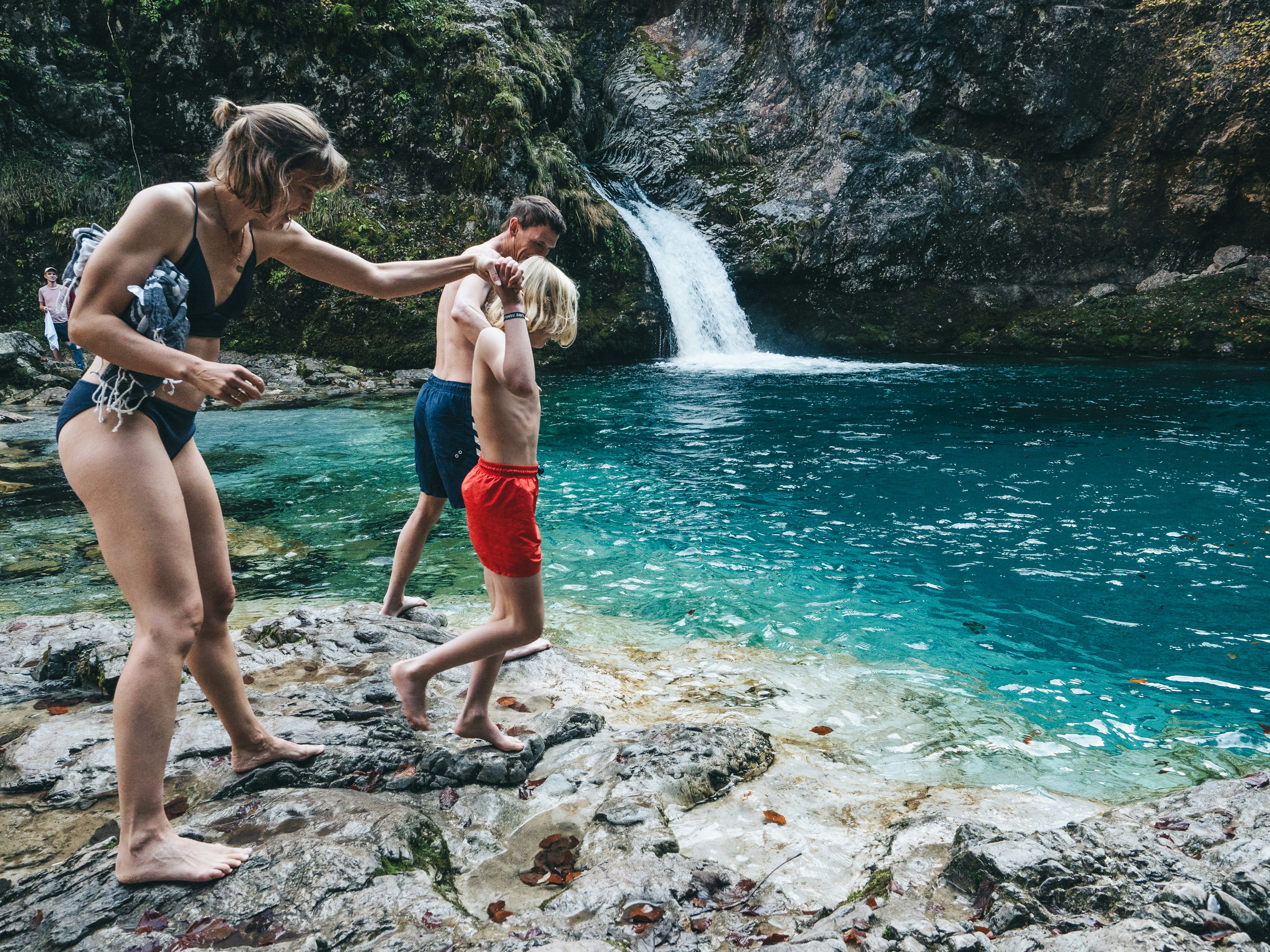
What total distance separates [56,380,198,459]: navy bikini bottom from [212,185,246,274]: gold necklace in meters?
0.46

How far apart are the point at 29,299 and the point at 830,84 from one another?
19.2 m

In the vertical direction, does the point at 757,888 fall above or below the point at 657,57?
below

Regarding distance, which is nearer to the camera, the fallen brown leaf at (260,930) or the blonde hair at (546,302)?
the fallen brown leaf at (260,930)

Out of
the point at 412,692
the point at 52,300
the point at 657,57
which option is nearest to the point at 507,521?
the point at 412,692

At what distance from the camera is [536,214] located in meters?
3.17

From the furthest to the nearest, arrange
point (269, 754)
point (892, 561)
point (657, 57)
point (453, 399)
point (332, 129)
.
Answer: point (657, 57)
point (332, 129)
point (892, 561)
point (453, 399)
point (269, 754)

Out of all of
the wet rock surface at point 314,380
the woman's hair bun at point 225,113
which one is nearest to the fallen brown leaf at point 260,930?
the woman's hair bun at point 225,113

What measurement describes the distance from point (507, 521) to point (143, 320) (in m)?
1.23

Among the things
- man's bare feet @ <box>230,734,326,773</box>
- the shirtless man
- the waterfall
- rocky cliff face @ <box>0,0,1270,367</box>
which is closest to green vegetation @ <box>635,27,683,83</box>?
rocky cliff face @ <box>0,0,1270,367</box>

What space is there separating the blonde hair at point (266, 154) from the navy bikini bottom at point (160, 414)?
24.5 inches

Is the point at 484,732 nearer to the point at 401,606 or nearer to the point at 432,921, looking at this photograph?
the point at 432,921

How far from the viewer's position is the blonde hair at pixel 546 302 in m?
2.86

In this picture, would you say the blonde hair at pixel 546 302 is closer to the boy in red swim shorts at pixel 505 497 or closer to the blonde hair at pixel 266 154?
the boy in red swim shorts at pixel 505 497

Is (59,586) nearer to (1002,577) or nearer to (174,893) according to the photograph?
(174,893)
